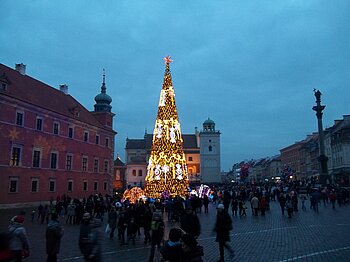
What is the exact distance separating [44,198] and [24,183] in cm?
347

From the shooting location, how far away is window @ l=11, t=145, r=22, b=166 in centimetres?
3157

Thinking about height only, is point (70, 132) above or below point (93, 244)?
above

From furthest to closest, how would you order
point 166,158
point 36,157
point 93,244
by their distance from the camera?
point 36,157, point 166,158, point 93,244

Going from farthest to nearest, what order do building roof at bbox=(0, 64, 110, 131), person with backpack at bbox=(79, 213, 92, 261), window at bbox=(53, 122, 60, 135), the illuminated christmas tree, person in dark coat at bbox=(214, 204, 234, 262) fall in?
1. window at bbox=(53, 122, 60, 135)
2. building roof at bbox=(0, 64, 110, 131)
3. the illuminated christmas tree
4. person in dark coat at bbox=(214, 204, 234, 262)
5. person with backpack at bbox=(79, 213, 92, 261)

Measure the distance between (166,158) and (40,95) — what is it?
20165 mm

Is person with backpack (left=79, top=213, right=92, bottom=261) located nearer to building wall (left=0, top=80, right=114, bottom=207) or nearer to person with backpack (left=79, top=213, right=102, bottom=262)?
person with backpack (left=79, top=213, right=102, bottom=262)

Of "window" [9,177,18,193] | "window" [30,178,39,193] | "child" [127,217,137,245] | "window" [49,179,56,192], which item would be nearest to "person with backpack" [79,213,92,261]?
"child" [127,217,137,245]

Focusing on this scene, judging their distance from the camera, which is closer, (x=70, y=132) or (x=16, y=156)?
(x=16, y=156)

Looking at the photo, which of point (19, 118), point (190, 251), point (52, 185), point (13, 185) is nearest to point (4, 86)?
point (19, 118)

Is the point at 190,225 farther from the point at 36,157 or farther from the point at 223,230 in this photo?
the point at 36,157

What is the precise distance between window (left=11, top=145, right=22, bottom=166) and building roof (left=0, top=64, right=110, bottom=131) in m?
4.77

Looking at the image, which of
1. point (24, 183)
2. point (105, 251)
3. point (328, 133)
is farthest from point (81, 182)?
point (328, 133)

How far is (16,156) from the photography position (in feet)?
105

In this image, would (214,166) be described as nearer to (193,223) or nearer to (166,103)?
(166,103)
